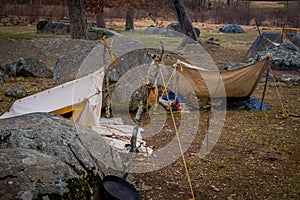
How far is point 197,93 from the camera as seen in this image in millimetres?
7406

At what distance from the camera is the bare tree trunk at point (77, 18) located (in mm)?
9469

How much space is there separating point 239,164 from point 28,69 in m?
6.19

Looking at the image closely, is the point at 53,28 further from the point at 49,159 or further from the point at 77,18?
the point at 49,159

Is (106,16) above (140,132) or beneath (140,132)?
above

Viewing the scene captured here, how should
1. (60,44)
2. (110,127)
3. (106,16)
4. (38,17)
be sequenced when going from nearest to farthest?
(110,127) < (60,44) < (38,17) < (106,16)

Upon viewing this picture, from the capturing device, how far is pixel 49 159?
2.74m

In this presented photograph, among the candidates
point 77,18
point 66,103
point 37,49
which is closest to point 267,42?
point 77,18

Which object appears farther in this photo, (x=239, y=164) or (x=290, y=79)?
(x=290, y=79)

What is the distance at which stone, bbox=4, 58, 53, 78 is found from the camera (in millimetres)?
9180

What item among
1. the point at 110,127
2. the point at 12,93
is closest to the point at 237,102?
the point at 110,127

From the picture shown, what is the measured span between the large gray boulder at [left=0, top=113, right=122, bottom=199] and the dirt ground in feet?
2.66

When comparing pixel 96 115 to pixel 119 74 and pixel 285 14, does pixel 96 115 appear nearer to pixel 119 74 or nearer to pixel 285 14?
pixel 119 74

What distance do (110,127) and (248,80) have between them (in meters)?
3.11

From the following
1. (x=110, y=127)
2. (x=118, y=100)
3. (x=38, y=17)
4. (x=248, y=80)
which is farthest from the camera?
(x=38, y=17)
